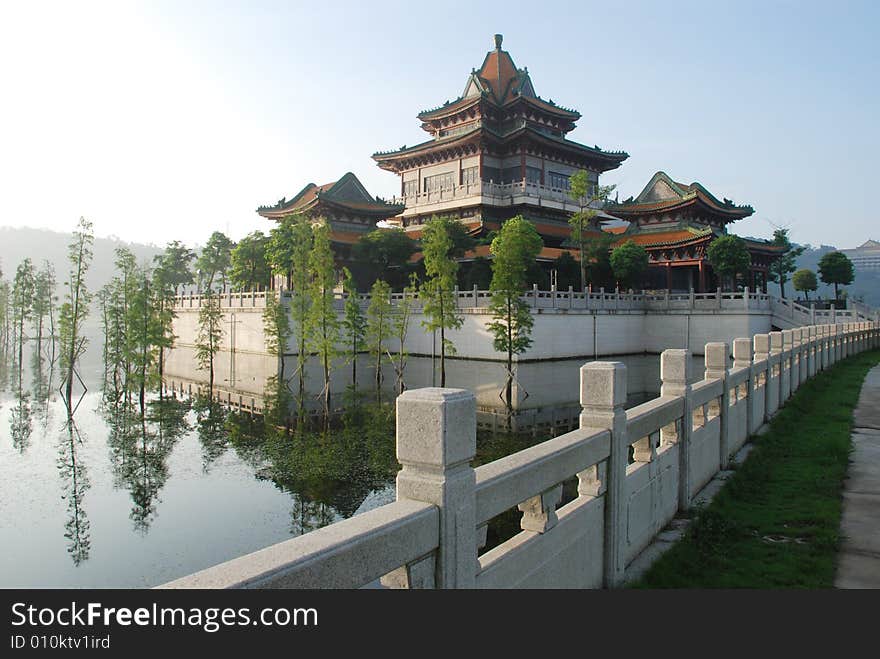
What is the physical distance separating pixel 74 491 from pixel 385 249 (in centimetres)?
2897

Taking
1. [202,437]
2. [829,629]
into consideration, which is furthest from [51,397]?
[829,629]

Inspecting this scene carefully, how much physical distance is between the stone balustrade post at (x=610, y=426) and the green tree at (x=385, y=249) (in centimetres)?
3653

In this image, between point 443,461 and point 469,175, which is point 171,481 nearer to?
point 443,461

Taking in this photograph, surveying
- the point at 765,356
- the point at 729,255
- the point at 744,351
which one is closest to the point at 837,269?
the point at 729,255

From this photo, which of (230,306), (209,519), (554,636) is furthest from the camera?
(230,306)

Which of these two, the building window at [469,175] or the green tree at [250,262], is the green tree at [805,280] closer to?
the building window at [469,175]

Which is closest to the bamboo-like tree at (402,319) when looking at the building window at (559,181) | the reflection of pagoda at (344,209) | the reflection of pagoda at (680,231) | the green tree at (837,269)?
the reflection of pagoda at (344,209)

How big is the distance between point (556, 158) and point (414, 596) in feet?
170

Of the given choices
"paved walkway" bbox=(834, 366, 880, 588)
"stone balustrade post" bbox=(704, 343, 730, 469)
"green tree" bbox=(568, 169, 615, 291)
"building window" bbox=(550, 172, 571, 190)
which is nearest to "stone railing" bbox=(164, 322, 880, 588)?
"stone balustrade post" bbox=(704, 343, 730, 469)

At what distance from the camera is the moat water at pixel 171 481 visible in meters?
11.0

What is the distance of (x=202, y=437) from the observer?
1980cm

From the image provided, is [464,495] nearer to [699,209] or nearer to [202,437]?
[202,437]

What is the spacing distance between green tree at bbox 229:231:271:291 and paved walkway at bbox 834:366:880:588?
4025cm

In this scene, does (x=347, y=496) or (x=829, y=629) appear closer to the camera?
(x=829, y=629)
